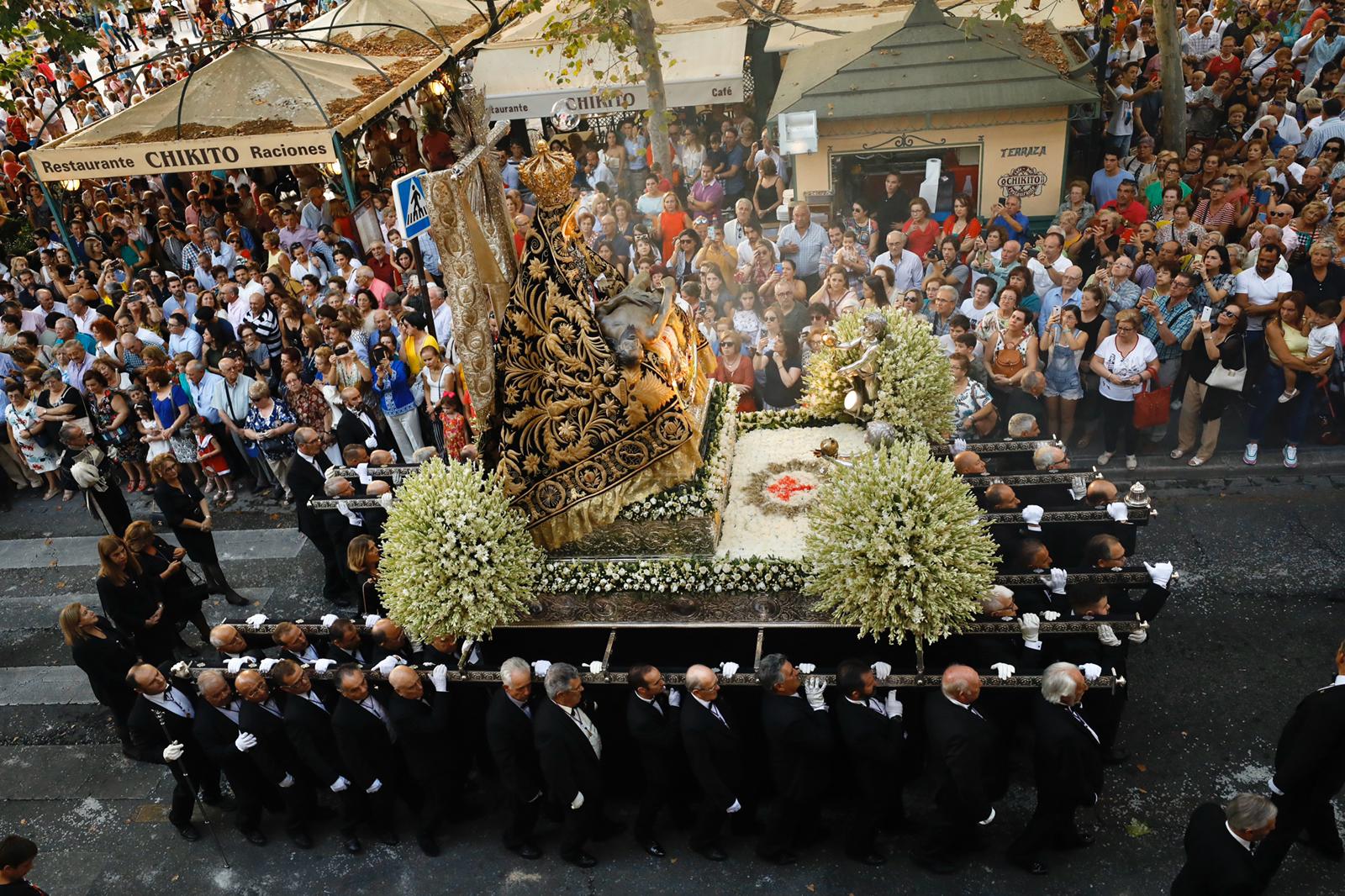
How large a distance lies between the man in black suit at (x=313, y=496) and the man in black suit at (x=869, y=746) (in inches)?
207

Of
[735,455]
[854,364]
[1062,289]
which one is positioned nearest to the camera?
[854,364]

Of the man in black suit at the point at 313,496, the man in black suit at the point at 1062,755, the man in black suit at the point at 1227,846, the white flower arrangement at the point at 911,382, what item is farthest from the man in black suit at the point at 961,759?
the man in black suit at the point at 313,496

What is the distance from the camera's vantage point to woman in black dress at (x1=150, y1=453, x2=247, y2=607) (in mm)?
8906

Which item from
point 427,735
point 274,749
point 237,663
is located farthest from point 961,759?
point 237,663

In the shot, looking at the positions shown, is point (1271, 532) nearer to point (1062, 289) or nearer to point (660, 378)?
point (1062, 289)

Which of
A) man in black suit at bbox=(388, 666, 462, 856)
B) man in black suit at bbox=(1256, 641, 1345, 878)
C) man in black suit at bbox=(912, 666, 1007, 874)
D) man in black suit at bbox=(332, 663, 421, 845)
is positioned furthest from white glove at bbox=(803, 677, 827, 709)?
man in black suit at bbox=(332, 663, 421, 845)

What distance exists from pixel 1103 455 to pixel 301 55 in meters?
12.9

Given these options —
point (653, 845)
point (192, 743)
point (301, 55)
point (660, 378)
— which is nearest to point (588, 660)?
point (653, 845)

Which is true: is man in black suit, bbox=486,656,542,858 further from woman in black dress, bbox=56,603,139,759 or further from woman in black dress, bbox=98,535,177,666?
woman in black dress, bbox=98,535,177,666

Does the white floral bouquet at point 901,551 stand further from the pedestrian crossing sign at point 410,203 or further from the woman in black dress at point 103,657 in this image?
the woman in black dress at point 103,657

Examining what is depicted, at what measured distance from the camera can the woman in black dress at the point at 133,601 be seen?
313 inches

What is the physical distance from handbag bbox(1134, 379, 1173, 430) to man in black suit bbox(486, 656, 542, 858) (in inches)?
264

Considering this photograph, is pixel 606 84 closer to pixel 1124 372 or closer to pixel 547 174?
pixel 1124 372

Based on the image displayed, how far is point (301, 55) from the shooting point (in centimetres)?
1502
